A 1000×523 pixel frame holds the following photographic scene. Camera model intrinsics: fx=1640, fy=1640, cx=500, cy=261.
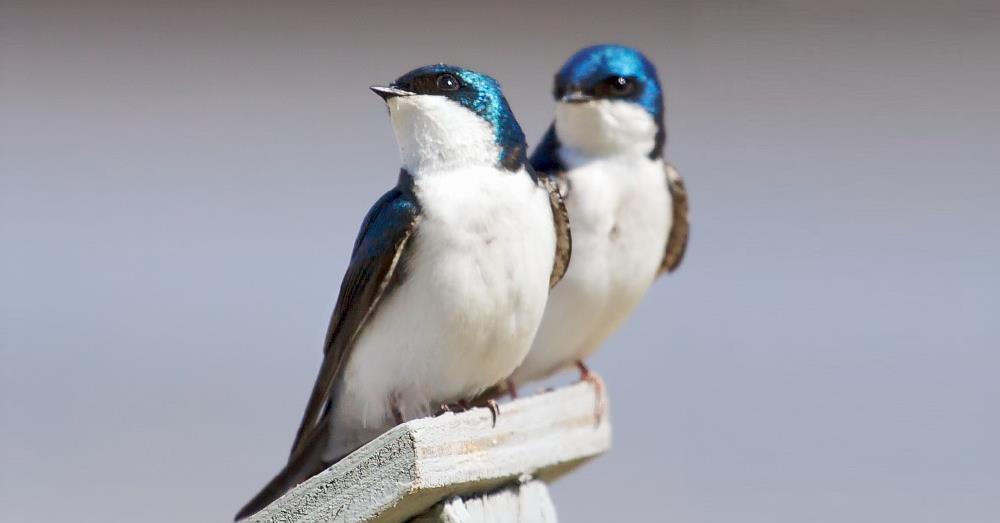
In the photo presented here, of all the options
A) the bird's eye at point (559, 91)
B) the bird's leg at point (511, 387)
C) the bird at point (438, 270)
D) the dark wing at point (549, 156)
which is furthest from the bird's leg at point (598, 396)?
the bird's eye at point (559, 91)

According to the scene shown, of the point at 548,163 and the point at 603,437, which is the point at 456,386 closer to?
the point at 603,437

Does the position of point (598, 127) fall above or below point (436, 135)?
above

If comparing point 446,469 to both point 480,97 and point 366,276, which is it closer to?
point 366,276

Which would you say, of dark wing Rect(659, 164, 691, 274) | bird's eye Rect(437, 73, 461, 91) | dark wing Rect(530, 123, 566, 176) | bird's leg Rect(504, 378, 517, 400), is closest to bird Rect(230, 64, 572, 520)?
bird's eye Rect(437, 73, 461, 91)

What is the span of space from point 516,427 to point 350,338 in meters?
0.24

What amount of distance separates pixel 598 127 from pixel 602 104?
0.04 m

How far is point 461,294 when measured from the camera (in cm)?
186

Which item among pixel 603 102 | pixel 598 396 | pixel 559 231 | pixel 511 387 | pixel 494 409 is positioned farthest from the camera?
pixel 603 102

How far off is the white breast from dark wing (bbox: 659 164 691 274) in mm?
749

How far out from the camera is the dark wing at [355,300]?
187 centimetres

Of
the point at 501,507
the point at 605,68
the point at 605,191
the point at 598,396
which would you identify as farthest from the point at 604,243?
the point at 501,507

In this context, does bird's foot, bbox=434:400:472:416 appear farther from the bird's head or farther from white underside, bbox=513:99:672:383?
the bird's head

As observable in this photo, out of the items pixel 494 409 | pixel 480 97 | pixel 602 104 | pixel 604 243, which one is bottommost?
pixel 494 409

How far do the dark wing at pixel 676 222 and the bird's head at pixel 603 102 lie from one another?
7 centimetres
